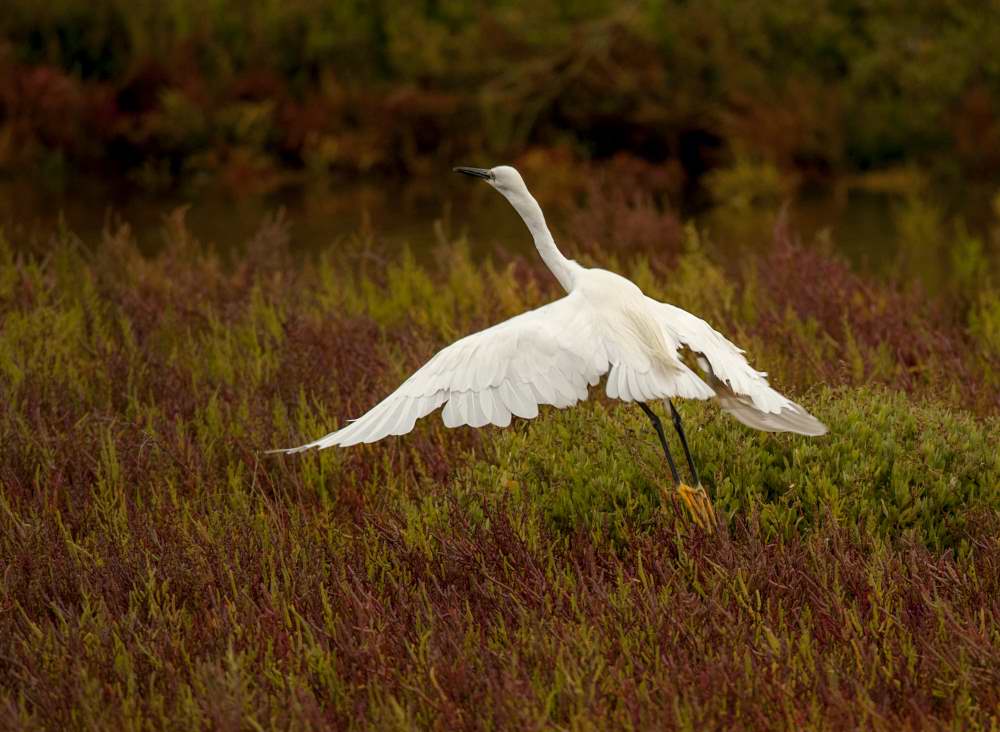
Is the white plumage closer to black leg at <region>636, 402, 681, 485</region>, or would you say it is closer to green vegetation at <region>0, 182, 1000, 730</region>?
black leg at <region>636, 402, 681, 485</region>

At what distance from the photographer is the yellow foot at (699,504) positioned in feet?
13.2

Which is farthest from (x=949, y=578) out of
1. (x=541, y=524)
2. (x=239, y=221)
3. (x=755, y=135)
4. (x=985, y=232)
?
(x=755, y=135)

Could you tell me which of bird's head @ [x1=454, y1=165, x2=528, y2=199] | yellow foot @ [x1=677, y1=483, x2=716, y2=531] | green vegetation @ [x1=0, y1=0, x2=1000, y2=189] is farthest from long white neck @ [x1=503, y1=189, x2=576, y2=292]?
green vegetation @ [x1=0, y1=0, x2=1000, y2=189]

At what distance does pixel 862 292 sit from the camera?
7.35 m

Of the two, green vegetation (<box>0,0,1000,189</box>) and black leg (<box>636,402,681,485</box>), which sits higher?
black leg (<box>636,402,681,485</box>)

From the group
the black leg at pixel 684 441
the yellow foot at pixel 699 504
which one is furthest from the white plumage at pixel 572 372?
the yellow foot at pixel 699 504

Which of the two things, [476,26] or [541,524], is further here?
[476,26]

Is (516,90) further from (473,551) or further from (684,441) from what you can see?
(473,551)

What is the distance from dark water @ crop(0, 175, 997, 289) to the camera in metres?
12.9

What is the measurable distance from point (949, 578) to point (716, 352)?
91cm

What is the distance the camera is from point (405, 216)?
1533cm

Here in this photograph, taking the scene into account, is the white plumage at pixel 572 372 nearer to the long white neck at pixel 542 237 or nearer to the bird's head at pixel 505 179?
the long white neck at pixel 542 237

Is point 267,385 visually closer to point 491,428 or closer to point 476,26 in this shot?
point 491,428

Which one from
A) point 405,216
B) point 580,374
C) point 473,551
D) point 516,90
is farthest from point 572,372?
point 516,90
